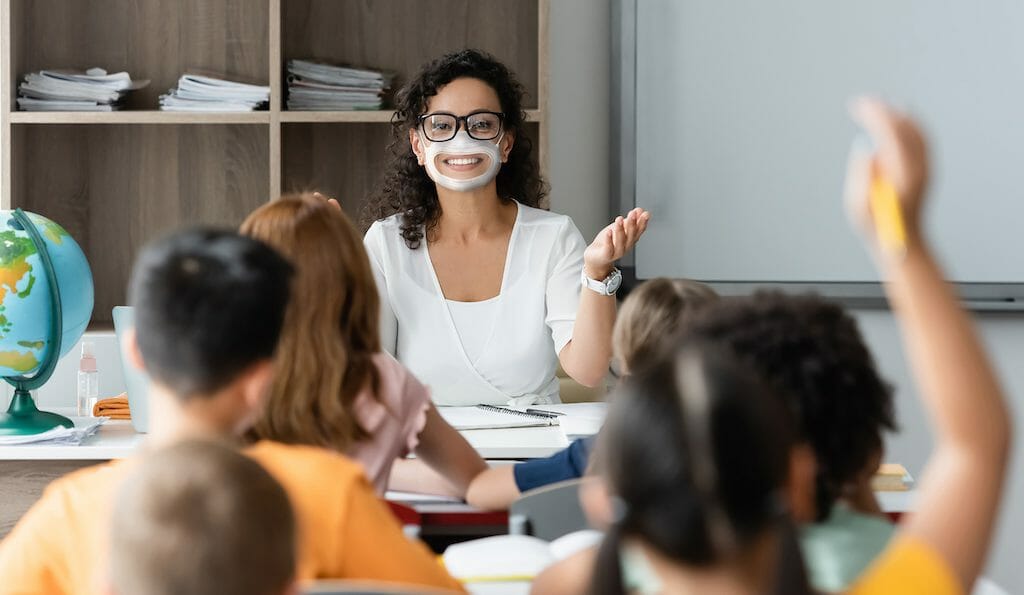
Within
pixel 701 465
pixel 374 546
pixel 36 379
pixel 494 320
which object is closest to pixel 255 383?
pixel 374 546

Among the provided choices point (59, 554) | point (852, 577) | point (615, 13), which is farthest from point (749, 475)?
point (615, 13)

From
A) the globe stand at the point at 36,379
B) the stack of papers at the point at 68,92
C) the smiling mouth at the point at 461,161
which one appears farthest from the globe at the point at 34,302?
the stack of papers at the point at 68,92

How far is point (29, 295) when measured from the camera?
2.12 m

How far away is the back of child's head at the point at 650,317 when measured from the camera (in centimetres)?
151

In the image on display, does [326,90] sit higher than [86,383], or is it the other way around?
[326,90]

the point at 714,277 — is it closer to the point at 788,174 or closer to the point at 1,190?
the point at 788,174

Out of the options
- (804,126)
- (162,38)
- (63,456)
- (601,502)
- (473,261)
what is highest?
(162,38)

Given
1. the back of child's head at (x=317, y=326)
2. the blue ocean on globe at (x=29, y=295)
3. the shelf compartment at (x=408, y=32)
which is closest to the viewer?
the back of child's head at (x=317, y=326)

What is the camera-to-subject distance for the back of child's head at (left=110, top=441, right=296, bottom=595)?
798mm

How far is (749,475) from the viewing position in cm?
74

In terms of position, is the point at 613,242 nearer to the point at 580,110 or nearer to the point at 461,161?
the point at 461,161

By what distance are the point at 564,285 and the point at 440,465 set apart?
1.03 metres

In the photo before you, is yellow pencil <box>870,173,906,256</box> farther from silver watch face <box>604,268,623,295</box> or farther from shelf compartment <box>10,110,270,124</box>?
shelf compartment <box>10,110,270,124</box>

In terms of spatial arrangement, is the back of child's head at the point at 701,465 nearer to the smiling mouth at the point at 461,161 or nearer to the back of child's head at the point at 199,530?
the back of child's head at the point at 199,530
